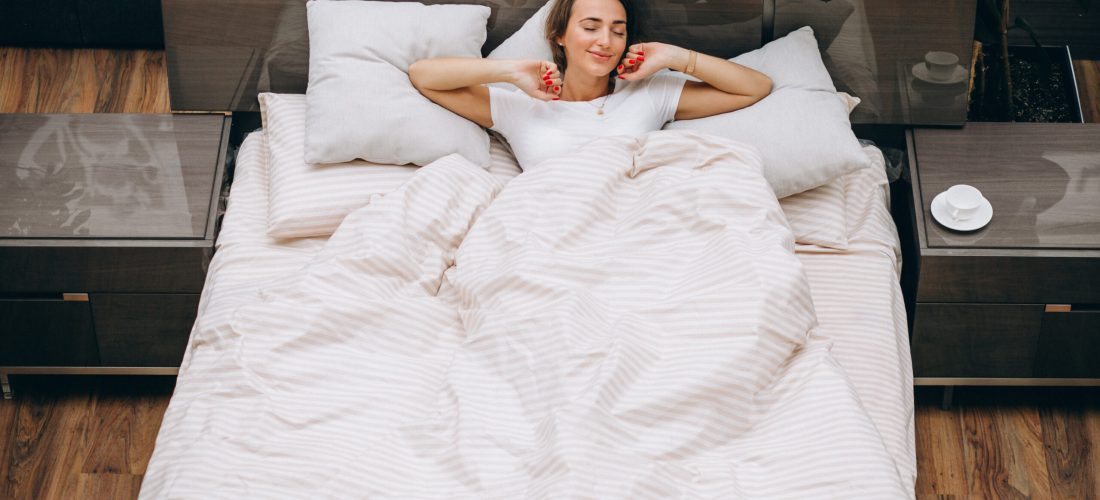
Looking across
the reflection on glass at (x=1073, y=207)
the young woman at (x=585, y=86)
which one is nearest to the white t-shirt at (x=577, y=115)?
the young woman at (x=585, y=86)

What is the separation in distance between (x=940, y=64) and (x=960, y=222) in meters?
0.44

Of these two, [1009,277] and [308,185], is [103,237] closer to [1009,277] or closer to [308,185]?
[308,185]

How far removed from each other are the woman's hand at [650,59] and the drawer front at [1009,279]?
25.8 inches

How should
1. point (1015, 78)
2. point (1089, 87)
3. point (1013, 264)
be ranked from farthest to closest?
point (1089, 87) < point (1015, 78) < point (1013, 264)

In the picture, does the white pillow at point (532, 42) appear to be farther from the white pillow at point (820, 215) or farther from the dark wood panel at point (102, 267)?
the dark wood panel at point (102, 267)

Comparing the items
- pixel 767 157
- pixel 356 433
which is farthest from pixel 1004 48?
pixel 356 433

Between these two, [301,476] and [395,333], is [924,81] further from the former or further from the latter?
[301,476]

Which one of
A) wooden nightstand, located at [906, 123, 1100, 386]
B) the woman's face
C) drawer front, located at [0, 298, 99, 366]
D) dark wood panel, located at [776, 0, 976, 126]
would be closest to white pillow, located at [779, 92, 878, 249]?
wooden nightstand, located at [906, 123, 1100, 386]

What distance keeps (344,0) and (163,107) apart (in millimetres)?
1055

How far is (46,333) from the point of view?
2594 millimetres

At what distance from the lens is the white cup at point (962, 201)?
2.49m

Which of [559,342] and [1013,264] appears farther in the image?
[1013,264]

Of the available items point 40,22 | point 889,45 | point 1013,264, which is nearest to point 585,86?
point 889,45

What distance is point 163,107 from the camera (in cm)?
348
